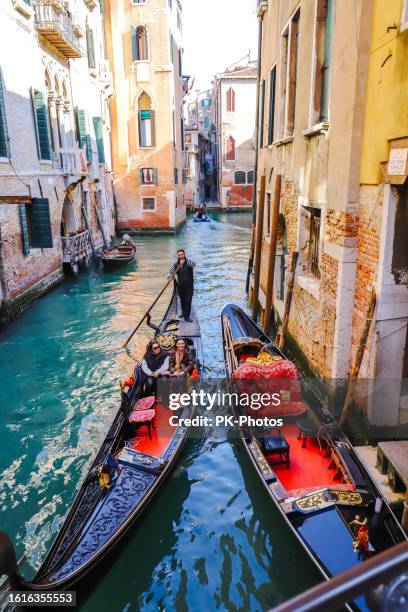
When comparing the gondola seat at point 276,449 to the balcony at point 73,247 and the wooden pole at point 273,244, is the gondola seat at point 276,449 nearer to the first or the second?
the wooden pole at point 273,244

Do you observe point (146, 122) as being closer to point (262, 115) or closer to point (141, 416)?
point (262, 115)

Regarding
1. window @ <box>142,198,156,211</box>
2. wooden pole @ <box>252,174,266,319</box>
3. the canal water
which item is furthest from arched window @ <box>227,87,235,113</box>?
the canal water

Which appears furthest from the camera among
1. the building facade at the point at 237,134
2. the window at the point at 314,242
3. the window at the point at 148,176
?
the building facade at the point at 237,134

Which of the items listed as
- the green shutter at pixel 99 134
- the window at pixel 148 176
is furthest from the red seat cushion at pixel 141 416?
the window at pixel 148 176

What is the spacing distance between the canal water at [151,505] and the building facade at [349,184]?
1538 millimetres

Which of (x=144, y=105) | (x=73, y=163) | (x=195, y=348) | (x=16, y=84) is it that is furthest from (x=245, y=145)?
(x=195, y=348)

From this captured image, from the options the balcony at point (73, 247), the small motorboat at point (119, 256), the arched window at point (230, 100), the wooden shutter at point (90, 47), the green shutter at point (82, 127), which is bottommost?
the small motorboat at point (119, 256)

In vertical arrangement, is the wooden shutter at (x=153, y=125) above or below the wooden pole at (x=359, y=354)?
above

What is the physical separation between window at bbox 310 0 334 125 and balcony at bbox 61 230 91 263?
348 inches

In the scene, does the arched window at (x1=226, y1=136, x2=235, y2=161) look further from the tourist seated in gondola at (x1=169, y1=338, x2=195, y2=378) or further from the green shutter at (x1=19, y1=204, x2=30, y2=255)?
the tourist seated in gondola at (x1=169, y1=338, x2=195, y2=378)

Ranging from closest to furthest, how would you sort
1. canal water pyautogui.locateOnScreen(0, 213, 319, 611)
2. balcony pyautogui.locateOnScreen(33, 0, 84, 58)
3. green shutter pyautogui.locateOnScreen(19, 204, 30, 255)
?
canal water pyautogui.locateOnScreen(0, 213, 319, 611)
green shutter pyautogui.locateOnScreen(19, 204, 30, 255)
balcony pyautogui.locateOnScreen(33, 0, 84, 58)

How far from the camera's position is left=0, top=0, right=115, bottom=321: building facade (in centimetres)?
898

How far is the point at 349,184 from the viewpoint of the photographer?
4484 millimetres

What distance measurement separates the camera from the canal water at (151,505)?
11.3 ft
